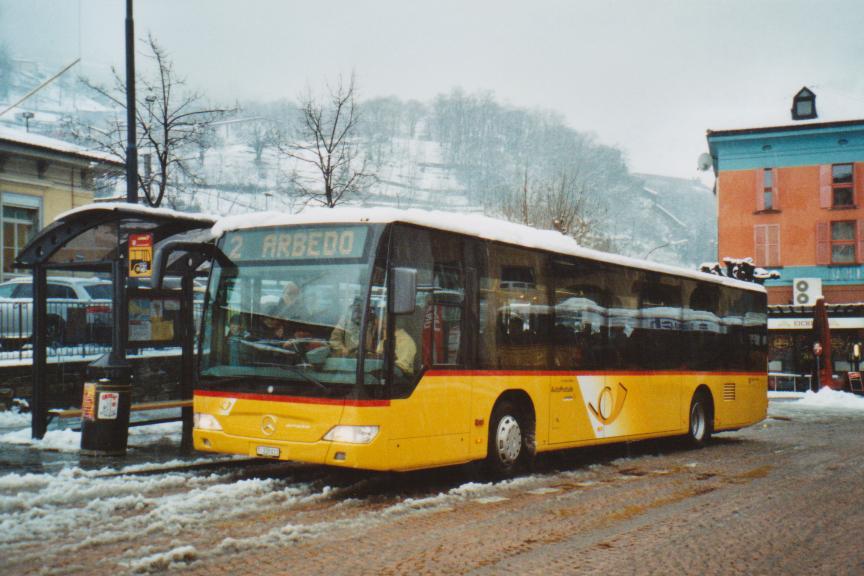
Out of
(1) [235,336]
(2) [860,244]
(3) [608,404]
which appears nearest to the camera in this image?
(1) [235,336]

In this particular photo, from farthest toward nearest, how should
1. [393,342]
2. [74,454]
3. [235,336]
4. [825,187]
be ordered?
[825,187]
[74,454]
[235,336]
[393,342]

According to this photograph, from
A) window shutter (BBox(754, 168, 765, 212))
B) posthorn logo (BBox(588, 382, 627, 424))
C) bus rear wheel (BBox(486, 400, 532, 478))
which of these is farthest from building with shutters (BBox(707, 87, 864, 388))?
bus rear wheel (BBox(486, 400, 532, 478))

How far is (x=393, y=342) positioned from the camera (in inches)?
362

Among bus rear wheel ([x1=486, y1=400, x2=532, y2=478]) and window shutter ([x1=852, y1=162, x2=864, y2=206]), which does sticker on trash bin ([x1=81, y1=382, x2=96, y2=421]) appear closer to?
bus rear wheel ([x1=486, y1=400, x2=532, y2=478])

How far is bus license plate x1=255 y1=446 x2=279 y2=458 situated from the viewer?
938 centimetres

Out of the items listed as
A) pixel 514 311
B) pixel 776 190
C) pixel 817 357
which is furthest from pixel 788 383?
pixel 514 311

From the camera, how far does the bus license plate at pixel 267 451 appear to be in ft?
30.8

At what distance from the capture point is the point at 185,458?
12094 millimetres

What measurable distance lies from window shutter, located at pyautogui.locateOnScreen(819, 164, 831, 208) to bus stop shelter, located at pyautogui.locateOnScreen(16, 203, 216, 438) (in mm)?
35557

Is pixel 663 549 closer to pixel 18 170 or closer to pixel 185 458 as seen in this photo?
pixel 185 458

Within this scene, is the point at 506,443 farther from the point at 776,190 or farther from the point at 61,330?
the point at 776,190

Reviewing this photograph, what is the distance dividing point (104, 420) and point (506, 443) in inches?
197

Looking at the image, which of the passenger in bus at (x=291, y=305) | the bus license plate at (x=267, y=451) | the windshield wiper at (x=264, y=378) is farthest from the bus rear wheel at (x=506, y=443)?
the passenger in bus at (x=291, y=305)

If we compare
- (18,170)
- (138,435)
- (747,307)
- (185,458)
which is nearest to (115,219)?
(185,458)
